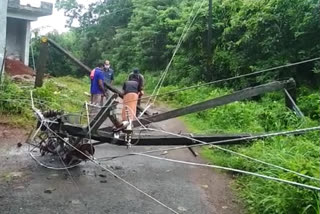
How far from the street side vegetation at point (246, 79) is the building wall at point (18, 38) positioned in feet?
10.4

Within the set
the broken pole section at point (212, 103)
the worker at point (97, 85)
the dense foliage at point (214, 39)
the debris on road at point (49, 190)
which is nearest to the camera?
the debris on road at point (49, 190)

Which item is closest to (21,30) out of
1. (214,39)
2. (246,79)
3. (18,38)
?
(18,38)

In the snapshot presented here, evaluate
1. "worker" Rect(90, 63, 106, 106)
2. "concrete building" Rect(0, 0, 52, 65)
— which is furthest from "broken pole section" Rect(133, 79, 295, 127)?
"concrete building" Rect(0, 0, 52, 65)

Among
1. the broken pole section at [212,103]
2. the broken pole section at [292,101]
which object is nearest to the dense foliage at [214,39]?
the broken pole section at [292,101]

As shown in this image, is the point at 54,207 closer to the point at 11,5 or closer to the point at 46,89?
the point at 46,89

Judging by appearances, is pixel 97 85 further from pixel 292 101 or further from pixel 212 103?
pixel 292 101

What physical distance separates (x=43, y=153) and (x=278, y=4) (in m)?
8.95

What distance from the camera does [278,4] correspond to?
12.1 meters

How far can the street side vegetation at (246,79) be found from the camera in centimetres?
527

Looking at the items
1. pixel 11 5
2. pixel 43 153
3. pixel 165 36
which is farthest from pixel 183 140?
pixel 165 36

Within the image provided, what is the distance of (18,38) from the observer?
18.1m

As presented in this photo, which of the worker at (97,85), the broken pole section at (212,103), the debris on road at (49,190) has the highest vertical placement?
the broken pole section at (212,103)

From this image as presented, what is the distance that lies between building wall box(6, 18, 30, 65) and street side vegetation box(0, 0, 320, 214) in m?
3.16

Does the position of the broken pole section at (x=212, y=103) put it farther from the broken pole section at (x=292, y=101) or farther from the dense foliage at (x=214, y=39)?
the dense foliage at (x=214, y=39)
